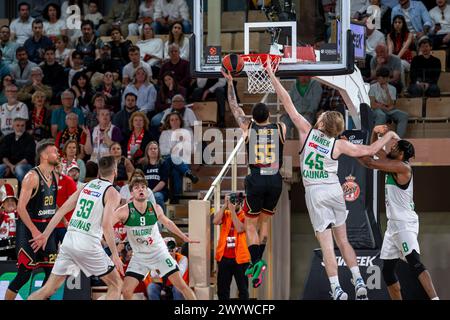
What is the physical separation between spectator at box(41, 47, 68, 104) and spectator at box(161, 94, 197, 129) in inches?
102

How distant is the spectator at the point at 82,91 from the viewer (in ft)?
56.7

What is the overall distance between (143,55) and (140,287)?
582 cm

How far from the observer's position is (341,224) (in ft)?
36.9

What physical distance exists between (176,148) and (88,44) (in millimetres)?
3835

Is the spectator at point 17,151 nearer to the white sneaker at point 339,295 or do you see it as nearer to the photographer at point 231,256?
the photographer at point 231,256

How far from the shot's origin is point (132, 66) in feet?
57.7

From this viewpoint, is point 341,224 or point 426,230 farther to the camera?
point 426,230

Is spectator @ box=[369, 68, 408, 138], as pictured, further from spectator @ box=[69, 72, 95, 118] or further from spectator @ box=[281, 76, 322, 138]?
spectator @ box=[69, 72, 95, 118]

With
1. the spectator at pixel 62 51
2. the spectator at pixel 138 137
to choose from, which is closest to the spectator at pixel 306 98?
the spectator at pixel 138 137

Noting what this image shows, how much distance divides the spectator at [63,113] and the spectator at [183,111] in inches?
63.1

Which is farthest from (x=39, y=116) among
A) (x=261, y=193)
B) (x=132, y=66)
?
(x=261, y=193)

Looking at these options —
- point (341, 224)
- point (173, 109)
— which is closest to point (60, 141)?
point (173, 109)
